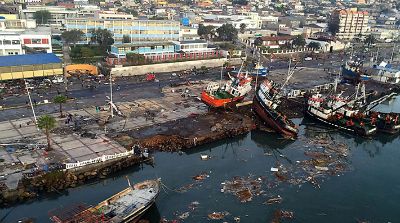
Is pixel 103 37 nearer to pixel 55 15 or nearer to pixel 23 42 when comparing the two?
pixel 23 42

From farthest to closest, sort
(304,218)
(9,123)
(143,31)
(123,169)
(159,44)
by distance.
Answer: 1. (143,31)
2. (159,44)
3. (9,123)
4. (123,169)
5. (304,218)

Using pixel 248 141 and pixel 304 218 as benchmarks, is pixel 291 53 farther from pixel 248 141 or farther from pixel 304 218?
pixel 304 218

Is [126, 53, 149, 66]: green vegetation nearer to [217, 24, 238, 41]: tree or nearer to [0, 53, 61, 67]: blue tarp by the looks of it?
[0, 53, 61, 67]: blue tarp

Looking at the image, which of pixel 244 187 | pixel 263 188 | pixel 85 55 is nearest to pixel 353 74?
pixel 263 188

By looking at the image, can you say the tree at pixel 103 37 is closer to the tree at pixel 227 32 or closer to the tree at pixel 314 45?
the tree at pixel 227 32

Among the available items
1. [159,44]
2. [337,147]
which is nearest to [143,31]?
[159,44]

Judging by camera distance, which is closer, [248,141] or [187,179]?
[187,179]

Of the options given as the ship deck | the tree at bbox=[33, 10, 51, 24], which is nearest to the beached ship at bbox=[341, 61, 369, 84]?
the ship deck
